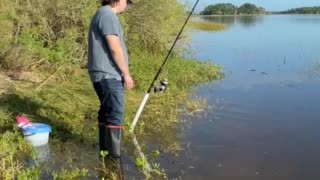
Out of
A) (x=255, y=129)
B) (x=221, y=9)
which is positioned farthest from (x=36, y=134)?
(x=221, y=9)

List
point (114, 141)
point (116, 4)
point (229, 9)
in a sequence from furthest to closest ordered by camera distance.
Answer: point (229, 9) < point (114, 141) < point (116, 4)

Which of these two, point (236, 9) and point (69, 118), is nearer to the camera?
point (69, 118)

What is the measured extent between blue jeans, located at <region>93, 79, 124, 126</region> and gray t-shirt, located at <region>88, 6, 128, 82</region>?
0.21ft

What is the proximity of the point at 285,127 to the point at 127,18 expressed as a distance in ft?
18.3

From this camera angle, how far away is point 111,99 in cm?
521

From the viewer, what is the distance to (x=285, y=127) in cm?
763

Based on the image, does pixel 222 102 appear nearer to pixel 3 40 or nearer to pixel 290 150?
pixel 290 150

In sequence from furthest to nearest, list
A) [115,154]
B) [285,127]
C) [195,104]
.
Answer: [195,104] < [285,127] < [115,154]

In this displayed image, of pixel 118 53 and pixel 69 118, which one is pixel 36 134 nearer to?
pixel 69 118

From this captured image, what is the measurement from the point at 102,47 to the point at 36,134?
149 centimetres

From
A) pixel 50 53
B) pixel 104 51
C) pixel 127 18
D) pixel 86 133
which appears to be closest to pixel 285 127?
pixel 86 133

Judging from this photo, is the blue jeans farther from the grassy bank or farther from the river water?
the river water

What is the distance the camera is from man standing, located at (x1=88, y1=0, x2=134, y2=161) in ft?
16.4

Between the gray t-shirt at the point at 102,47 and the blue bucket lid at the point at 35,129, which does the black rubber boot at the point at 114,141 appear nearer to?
the gray t-shirt at the point at 102,47
